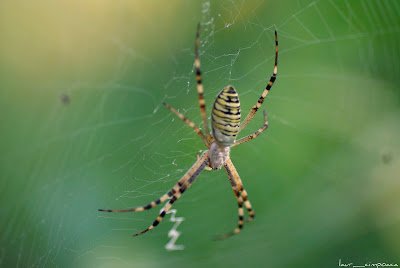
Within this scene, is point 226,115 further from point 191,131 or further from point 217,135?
point 191,131

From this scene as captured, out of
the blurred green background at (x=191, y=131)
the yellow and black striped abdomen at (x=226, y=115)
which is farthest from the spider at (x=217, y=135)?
the blurred green background at (x=191, y=131)

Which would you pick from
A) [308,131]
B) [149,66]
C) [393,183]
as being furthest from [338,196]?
[149,66]

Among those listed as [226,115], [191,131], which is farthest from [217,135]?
[191,131]

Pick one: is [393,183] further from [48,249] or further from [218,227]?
[48,249]

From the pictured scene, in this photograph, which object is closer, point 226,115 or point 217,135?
point 226,115

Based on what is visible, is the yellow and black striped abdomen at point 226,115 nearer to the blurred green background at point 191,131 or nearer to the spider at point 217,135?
the spider at point 217,135

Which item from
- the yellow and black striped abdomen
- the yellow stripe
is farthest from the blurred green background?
the yellow stripe
